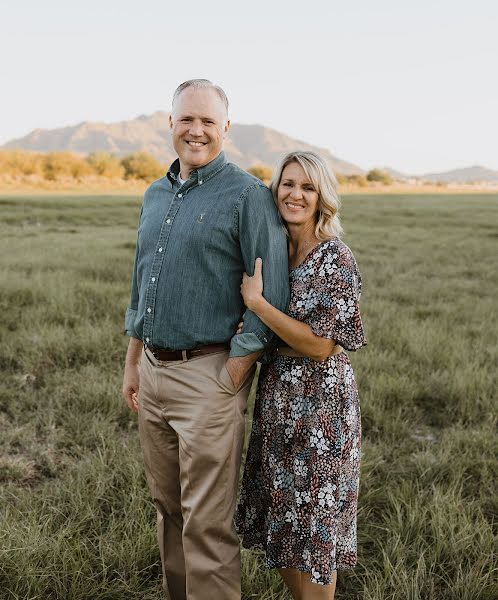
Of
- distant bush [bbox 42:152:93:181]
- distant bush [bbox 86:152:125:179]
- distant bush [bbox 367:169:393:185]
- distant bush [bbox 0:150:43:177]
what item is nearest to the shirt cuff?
distant bush [bbox 0:150:43:177]

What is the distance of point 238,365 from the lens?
6.83 ft

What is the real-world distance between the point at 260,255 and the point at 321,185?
34cm

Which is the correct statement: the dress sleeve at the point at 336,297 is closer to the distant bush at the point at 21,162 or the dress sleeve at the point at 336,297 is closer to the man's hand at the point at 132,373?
the man's hand at the point at 132,373

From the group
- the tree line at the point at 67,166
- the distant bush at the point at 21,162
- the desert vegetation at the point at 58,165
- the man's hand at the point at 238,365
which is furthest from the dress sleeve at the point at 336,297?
the distant bush at the point at 21,162

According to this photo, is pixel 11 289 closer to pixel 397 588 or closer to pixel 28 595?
pixel 28 595

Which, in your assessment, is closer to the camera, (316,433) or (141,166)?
(316,433)

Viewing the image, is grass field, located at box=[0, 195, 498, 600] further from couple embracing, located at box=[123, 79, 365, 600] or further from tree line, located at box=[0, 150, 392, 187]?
tree line, located at box=[0, 150, 392, 187]

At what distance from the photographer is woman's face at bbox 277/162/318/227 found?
2062 mm

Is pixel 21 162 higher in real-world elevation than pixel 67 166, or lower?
higher

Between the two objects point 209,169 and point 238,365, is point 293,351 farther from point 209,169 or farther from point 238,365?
point 209,169

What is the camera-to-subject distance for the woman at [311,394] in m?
2.01

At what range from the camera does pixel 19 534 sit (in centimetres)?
255

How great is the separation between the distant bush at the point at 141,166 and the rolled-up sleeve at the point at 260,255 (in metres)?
64.1

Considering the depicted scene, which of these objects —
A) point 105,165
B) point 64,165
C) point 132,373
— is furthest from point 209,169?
point 105,165
